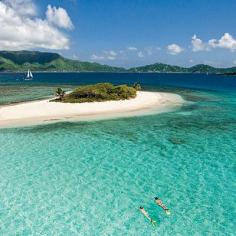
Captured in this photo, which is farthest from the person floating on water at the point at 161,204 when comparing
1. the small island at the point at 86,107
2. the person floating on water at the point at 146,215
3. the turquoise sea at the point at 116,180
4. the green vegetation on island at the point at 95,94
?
the green vegetation on island at the point at 95,94

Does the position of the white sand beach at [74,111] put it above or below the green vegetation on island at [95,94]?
below

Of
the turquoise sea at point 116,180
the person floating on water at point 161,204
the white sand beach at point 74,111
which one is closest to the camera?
the turquoise sea at point 116,180

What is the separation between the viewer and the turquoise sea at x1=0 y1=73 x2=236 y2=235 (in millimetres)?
18234

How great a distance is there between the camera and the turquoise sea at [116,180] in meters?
18.2

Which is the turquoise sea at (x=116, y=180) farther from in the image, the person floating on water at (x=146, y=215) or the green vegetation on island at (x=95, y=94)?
the green vegetation on island at (x=95, y=94)

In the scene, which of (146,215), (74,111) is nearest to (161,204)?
(146,215)

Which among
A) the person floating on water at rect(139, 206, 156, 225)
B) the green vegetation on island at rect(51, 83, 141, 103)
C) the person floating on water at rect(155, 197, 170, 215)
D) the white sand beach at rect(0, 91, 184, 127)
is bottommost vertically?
the white sand beach at rect(0, 91, 184, 127)

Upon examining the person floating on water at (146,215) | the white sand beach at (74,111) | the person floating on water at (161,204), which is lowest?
the white sand beach at (74,111)

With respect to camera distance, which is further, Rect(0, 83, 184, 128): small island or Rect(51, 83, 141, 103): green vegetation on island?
Rect(51, 83, 141, 103): green vegetation on island

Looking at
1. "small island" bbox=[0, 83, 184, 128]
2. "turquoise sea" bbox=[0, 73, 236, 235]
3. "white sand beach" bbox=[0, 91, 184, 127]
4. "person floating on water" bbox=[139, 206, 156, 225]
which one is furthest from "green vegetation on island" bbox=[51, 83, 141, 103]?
"person floating on water" bbox=[139, 206, 156, 225]

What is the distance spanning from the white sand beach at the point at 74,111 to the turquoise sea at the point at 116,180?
6.94m

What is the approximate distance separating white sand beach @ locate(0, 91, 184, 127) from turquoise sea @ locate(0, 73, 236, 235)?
6.94 metres

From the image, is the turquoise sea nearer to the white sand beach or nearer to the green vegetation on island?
A: the white sand beach

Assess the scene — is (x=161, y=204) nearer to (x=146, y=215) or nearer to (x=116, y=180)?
(x=146, y=215)
